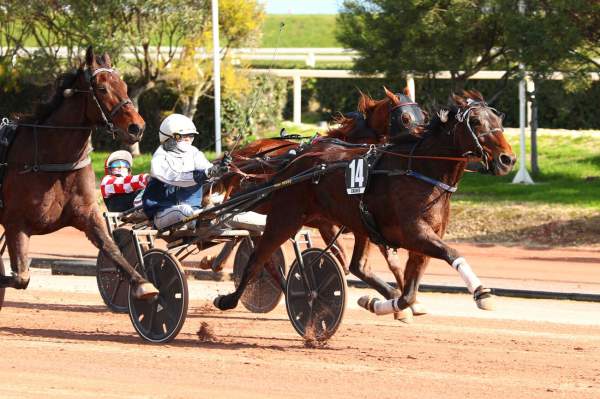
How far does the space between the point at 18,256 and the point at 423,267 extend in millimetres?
3149

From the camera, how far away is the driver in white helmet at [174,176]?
10242 millimetres

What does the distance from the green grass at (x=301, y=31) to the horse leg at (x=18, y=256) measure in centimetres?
3379

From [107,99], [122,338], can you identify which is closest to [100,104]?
[107,99]

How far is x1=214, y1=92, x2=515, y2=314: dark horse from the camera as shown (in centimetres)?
904

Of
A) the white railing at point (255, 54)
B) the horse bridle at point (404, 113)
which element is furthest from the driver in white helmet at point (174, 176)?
the white railing at point (255, 54)

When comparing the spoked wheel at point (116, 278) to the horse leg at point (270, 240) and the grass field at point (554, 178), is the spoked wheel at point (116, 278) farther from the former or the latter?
the grass field at point (554, 178)

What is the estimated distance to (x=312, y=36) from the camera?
48750 mm

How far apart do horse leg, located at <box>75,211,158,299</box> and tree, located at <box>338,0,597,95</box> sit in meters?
11.4

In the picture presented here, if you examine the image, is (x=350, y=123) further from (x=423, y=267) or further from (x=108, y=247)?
(x=108, y=247)

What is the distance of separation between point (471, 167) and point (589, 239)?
8.82 m

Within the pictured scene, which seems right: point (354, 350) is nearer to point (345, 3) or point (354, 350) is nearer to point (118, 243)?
point (118, 243)

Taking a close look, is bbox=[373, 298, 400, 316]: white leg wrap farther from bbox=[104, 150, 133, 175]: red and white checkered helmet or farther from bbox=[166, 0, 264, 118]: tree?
bbox=[166, 0, 264, 118]: tree

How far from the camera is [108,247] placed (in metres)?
9.83

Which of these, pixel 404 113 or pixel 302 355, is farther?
pixel 404 113
